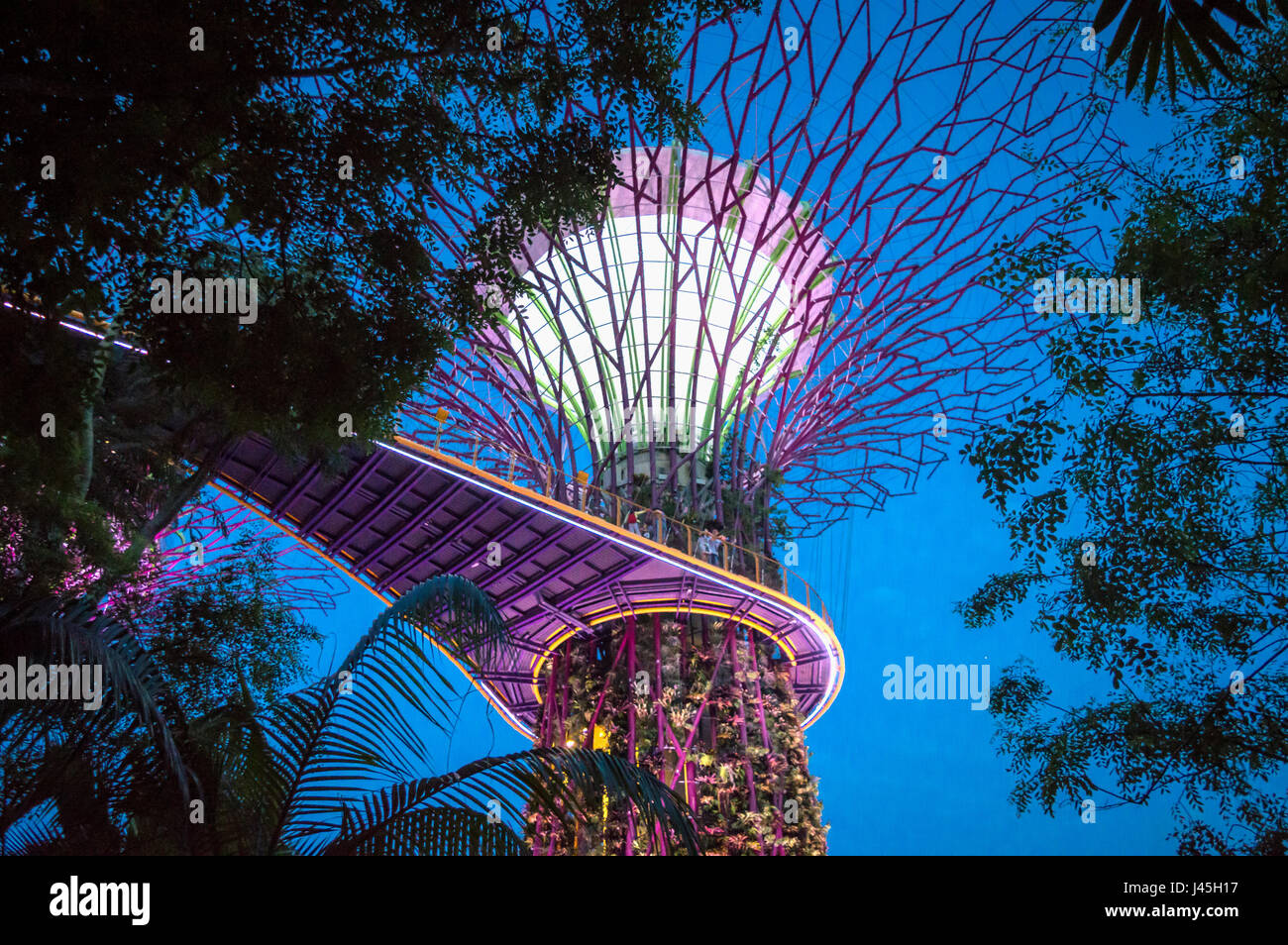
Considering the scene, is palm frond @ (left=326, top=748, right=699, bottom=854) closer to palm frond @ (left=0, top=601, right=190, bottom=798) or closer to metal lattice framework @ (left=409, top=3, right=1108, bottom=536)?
palm frond @ (left=0, top=601, right=190, bottom=798)

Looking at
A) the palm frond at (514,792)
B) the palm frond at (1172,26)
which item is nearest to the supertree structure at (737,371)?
the palm frond at (514,792)

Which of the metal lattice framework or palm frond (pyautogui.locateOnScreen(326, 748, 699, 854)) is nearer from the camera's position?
palm frond (pyautogui.locateOnScreen(326, 748, 699, 854))

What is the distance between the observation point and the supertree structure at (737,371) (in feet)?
77.3

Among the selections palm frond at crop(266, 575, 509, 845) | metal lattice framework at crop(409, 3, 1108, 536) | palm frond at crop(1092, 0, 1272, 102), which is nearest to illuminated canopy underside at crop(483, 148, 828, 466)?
metal lattice framework at crop(409, 3, 1108, 536)

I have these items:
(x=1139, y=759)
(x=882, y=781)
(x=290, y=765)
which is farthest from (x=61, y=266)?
(x=882, y=781)

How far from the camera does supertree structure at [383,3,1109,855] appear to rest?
23547mm

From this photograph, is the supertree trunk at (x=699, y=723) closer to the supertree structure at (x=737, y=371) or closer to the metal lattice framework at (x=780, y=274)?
the supertree structure at (x=737, y=371)

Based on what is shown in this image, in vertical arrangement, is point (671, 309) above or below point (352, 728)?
above

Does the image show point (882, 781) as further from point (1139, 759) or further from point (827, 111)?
point (1139, 759)

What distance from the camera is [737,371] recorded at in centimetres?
3253

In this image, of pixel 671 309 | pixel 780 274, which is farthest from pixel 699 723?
pixel 780 274

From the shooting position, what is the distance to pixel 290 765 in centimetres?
622

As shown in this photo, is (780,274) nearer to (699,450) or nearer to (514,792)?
(699,450)

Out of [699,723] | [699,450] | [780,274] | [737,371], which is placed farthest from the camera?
[737,371]
